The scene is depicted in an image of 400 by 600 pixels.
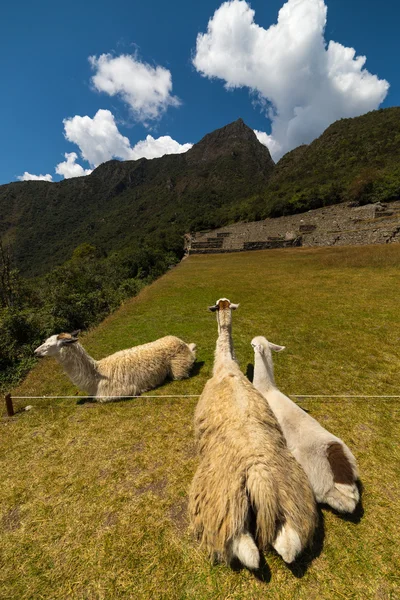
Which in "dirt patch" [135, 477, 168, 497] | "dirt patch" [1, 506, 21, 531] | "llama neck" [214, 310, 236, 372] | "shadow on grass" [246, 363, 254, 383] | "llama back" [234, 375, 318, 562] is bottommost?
"dirt patch" [135, 477, 168, 497]

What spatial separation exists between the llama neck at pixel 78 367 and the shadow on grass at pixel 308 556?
4.01 m

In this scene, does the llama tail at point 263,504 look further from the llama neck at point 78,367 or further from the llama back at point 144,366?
the llama neck at point 78,367

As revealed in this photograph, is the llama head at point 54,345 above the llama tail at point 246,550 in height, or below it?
above

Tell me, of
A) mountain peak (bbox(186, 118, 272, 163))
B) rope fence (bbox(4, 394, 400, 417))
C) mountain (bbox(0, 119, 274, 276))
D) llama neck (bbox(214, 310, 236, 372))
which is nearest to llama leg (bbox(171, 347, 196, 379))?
rope fence (bbox(4, 394, 400, 417))

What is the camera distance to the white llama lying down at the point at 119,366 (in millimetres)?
4531

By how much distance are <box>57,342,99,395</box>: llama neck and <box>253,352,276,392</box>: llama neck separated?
3.16 m

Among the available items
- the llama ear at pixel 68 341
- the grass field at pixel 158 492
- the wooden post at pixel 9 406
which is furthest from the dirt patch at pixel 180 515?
the wooden post at pixel 9 406

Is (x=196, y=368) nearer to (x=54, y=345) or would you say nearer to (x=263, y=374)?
(x=263, y=374)

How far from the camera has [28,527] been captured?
2.46m

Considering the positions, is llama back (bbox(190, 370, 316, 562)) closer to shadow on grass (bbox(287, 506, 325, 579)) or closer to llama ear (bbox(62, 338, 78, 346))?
shadow on grass (bbox(287, 506, 325, 579))

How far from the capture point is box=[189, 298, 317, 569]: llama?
6.37 feet

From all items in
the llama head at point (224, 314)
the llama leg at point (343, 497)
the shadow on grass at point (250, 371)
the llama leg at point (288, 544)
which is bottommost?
the shadow on grass at point (250, 371)

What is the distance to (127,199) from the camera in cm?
12538

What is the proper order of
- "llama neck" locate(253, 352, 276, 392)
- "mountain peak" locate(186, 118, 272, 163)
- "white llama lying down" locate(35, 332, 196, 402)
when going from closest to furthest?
"llama neck" locate(253, 352, 276, 392)
"white llama lying down" locate(35, 332, 196, 402)
"mountain peak" locate(186, 118, 272, 163)
